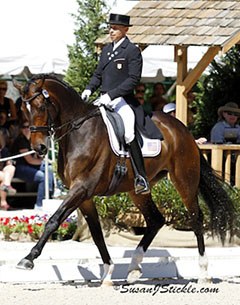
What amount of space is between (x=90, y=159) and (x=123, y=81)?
89cm

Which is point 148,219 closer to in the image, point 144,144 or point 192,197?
point 192,197

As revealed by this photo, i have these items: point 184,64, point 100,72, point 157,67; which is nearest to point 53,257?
point 100,72

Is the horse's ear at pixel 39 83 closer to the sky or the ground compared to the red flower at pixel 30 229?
closer to the sky

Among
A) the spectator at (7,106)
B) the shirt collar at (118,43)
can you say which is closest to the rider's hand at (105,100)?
the shirt collar at (118,43)

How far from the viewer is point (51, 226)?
29.6 ft

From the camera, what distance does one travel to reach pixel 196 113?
16.2 metres

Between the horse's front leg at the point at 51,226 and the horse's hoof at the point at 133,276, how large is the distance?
3.46ft

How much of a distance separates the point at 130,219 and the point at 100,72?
9.45 ft

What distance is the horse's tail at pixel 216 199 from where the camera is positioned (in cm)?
1066

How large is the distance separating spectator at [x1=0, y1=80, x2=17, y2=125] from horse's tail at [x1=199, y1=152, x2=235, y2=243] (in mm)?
6672

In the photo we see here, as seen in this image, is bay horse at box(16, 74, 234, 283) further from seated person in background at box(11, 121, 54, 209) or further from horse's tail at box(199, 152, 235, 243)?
seated person in background at box(11, 121, 54, 209)

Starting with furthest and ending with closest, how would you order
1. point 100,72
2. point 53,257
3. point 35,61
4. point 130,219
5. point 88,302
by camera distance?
point 35,61 < point 130,219 < point 53,257 < point 100,72 < point 88,302

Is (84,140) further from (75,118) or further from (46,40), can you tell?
(46,40)

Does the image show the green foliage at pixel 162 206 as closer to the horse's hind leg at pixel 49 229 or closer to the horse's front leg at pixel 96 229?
Answer: the horse's front leg at pixel 96 229
